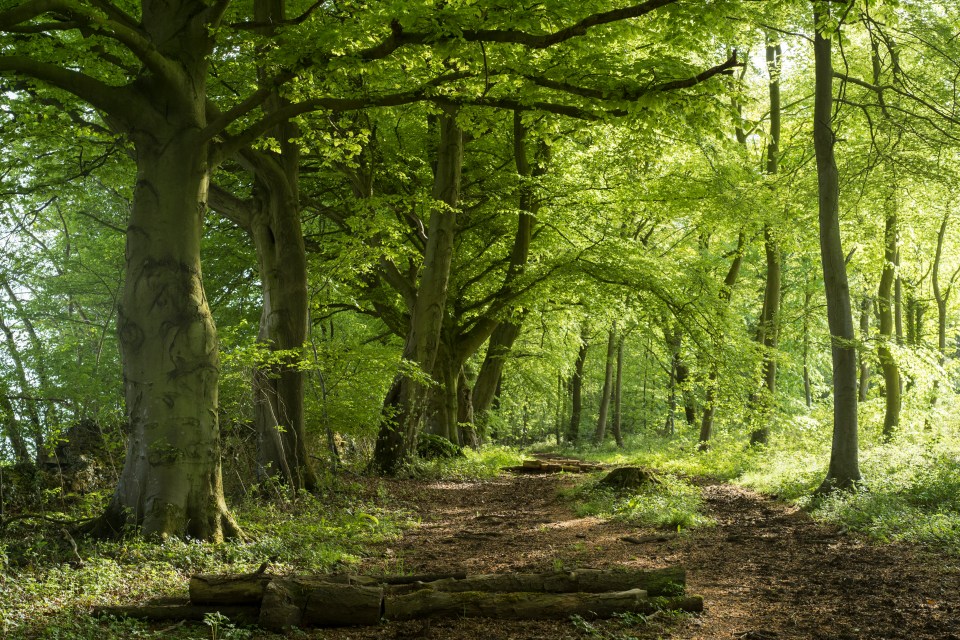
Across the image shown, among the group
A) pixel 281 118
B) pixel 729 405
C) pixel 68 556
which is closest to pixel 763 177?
pixel 729 405

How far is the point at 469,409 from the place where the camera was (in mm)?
21453

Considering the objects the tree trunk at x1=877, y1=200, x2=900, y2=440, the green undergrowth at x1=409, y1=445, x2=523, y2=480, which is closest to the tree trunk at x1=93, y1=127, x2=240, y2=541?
the green undergrowth at x1=409, y1=445, x2=523, y2=480

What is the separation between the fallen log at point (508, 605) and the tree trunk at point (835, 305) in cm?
670

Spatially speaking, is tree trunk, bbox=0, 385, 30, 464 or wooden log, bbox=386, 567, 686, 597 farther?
tree trunk, bbox=0, 385, 30, 464

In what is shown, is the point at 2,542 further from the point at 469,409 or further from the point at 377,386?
the point at 469,409

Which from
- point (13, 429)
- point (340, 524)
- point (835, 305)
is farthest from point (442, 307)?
point (13, 429)

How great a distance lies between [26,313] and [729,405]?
22232 mm

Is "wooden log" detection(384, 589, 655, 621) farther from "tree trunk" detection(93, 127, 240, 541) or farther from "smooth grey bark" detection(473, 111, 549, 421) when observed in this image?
"smooth grey bark" detection(473, 111, 549, 421)

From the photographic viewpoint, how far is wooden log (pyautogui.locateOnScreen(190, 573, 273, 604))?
4.75 m

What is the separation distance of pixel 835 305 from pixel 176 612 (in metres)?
10.0

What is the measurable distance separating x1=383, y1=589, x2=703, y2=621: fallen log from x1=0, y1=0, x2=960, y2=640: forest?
1.1 inches

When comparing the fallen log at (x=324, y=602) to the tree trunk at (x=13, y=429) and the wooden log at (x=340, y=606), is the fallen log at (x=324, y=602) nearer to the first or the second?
the wooden log at (x=340, y=606)

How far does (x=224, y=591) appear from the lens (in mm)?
4770

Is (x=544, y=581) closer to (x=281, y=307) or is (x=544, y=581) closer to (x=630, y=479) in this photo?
(x=281, y=307)
